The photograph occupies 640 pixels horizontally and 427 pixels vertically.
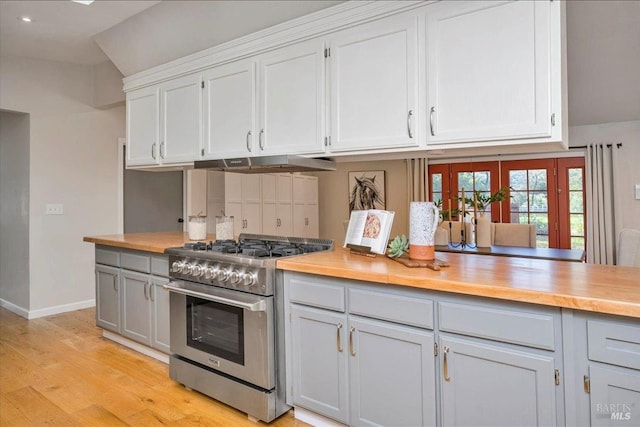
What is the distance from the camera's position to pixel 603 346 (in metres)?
1.29

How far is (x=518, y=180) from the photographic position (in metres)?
5.46

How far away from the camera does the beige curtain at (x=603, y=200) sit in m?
4.84

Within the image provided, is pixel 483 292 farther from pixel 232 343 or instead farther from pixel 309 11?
pixel 309 11

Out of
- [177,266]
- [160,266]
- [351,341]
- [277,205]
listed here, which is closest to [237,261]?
[177,266]

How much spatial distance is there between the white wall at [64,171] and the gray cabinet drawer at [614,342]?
4.94m

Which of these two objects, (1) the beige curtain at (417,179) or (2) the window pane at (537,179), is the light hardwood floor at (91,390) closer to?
(1) the beige curtain at (417,179)

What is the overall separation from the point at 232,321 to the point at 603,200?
4.84 meters

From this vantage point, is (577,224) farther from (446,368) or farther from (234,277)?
(234,277)

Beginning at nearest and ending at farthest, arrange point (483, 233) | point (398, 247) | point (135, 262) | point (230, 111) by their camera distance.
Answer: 1. point (398, 247)
2. point (230, 111)
3. point (135, 262)
4. point (483, 233)

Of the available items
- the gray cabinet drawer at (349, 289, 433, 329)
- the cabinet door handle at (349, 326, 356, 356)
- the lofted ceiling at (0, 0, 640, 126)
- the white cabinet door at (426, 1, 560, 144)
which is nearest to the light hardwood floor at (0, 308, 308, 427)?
the cabinet door handle at (349, 326, 356, 356)

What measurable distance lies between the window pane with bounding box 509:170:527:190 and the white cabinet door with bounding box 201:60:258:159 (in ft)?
13.6

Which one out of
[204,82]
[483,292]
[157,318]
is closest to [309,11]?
[204,82]

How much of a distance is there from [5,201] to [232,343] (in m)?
4.11

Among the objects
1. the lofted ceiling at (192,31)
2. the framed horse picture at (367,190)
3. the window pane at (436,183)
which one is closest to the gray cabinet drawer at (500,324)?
the lofted ceiling at (192,31)
